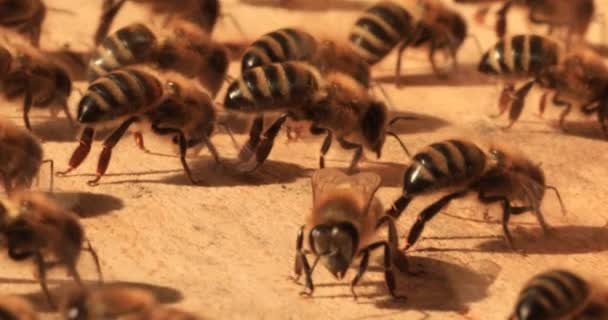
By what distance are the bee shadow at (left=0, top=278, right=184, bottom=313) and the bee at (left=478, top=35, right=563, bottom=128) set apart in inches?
108

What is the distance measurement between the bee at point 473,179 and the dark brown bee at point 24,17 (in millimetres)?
2758

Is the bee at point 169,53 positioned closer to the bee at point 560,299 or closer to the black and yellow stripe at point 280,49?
the black and yellow stripe at point 280,49

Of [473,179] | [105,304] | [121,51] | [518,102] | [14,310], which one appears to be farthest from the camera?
[518,102]

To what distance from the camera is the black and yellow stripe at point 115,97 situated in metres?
5.48

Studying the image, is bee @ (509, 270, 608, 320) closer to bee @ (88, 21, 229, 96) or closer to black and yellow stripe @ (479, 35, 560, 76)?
black and yellow stripe @ (479, 35, 560, 76)

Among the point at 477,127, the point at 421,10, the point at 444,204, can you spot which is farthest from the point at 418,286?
the point at 421,10

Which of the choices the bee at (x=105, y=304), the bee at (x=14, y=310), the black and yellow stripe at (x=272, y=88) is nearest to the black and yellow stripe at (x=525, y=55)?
the black and yellow stripe at (x=272, y=88)

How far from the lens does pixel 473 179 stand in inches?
206

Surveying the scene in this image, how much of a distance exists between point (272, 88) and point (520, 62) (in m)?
1.80

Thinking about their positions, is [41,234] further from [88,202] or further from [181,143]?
[181,143]

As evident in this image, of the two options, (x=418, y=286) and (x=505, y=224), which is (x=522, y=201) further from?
(x=418, y=286)

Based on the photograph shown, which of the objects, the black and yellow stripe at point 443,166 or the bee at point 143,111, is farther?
the bee at point 143,111

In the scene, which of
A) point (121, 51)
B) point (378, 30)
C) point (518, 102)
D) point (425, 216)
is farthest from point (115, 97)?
point (518, 102)

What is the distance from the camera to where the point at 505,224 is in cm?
537
